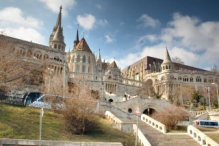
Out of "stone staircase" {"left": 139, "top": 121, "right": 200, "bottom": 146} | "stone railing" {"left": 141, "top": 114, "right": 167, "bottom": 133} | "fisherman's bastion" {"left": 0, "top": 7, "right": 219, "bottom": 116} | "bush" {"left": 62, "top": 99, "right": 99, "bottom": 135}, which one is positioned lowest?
"stone staircase" {"left": 139, "top": 121, "right": 200, "bottom": 146}

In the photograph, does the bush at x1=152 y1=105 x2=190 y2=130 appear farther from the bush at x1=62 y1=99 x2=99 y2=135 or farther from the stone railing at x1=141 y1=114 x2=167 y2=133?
the bush at x1=62 y1=99 x2=99 y2=135

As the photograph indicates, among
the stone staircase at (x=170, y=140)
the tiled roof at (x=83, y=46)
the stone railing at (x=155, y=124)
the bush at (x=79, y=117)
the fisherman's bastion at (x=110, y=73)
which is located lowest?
the stone staircase at (x=170, y=140)

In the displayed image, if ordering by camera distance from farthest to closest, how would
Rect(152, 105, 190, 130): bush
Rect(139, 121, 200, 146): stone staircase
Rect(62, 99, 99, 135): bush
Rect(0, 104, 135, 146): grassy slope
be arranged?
1. Rect(152, 105, 190, 130): bush
2. Rect(139, 121, 200, 146): stone staircase
3. Rect(62, 99, 99, 135): bush
4. Rect(0, 104, 135, 146): grassy slope

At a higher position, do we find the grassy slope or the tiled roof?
the tiled roof

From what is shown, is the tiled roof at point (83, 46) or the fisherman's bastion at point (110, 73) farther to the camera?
the tiled roof at point (83, 46)

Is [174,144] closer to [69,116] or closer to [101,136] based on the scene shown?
[101,136]

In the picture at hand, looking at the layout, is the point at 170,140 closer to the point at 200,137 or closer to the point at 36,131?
the point at 200,137

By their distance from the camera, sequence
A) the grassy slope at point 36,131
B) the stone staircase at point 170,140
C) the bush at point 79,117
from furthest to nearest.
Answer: the stone staircase at point 170,140 < the bush at point 79,117 < the grassy slope at point 36,131

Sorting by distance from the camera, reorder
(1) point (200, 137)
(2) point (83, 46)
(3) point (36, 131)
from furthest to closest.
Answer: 1. (2) point (83, 46)
2. (1) point (200, 137)
3. (3) point (36, 131)

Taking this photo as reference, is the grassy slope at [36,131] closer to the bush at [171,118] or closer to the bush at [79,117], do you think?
the bush at [79,117]

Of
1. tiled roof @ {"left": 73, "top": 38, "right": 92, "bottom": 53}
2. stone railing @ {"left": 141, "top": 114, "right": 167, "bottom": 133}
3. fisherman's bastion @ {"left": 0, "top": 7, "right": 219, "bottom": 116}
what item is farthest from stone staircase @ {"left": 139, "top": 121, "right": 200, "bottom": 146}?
tiled roof @ {"left": 73, "top": 38, "right": 92, "bottom": 53}

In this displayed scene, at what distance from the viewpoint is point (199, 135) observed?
1452cm

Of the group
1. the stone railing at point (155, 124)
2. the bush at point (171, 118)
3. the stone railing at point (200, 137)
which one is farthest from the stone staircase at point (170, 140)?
the bush at point (171, 118)

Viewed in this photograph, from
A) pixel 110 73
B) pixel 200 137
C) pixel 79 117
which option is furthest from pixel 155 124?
pixel 110 73
